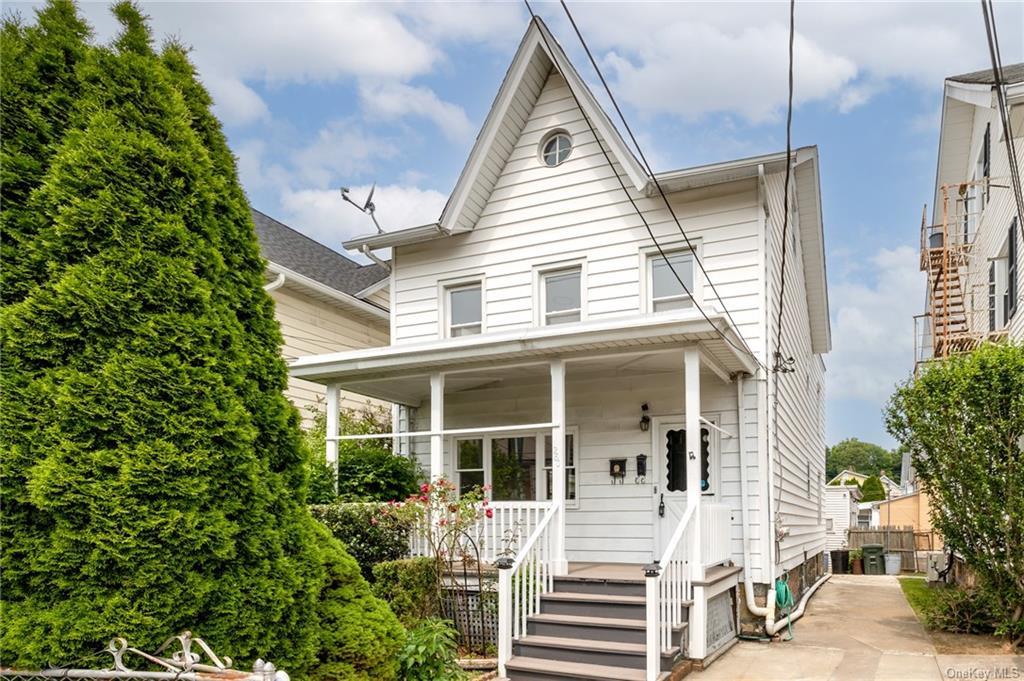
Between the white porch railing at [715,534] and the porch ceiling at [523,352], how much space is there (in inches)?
70.1

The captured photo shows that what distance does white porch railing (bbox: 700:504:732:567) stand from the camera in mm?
8961

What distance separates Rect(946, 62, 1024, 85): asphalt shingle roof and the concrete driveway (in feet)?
24.0

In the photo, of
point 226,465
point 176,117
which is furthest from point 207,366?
point 176,117

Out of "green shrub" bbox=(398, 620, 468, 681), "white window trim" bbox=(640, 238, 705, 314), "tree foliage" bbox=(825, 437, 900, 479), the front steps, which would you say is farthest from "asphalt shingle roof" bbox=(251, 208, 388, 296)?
"tree foliage" bbox=(825, 437, 900, 479)

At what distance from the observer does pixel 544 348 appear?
32.2ft

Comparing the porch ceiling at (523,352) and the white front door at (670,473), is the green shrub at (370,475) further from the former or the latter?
the white front door at (670,473)

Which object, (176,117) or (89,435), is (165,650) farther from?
(176,117)

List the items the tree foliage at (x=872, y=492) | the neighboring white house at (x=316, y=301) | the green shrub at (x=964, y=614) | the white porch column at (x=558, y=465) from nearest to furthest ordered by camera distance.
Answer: the white porch column at (x=558, y=465), the green shrub at (x=964, y=614), the neighboring white house at (x=316, y=301), the tree foliage at (x=872, y=492)

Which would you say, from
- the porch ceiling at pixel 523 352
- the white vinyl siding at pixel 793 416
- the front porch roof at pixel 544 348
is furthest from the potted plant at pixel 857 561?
the porch ceiling at pixel 523 352

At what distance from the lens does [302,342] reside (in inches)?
635

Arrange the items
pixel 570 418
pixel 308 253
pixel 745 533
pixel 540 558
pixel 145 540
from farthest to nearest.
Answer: pixel 308 253
pixel 570 418
pixel 745 533
pixel 540 558
pixel 145 540

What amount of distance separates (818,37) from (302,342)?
1186cm

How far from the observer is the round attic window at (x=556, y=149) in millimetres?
12664

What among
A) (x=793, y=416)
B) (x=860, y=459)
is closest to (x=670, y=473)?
(x=793, y=416)
